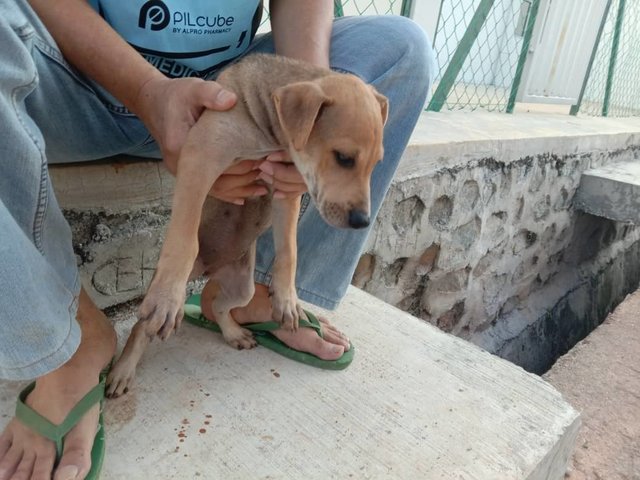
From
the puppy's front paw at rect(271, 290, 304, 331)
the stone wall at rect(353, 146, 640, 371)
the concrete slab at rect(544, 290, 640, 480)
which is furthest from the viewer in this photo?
the stone wall at rect(353, 146, 640, 371)

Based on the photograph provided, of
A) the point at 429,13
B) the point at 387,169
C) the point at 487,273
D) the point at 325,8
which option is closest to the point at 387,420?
the point at 387,169

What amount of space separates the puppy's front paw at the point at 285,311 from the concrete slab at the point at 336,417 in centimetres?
13

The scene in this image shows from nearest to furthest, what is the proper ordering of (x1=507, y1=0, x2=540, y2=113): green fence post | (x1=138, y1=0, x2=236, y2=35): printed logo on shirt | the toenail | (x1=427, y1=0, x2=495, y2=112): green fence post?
the toenail, (x1=138, y1=0, x2=236, y2=35): printed logo on shirt, (x1=427, y1=0, x2=495, y2=112): green fence post, (x1=507, y1=0, x2=540, y2=113): green fence post

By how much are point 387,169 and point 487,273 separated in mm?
2444

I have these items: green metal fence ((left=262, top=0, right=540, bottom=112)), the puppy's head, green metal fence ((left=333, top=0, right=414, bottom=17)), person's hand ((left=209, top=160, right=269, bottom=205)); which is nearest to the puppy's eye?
the puppy's head

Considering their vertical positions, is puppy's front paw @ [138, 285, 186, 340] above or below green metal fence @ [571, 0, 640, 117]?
below

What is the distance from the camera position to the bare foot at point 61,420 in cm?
112

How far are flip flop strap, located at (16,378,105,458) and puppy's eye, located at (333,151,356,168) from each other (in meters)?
0.81

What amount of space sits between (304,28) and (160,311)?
3.18 ft

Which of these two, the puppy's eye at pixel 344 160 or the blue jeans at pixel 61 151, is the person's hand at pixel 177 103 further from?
the puppy's eye at pixel 344 160

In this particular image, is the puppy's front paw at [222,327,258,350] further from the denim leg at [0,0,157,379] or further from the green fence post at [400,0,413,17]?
the green fence post at [400,0,413,17]

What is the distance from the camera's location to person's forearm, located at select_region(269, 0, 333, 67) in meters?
1.64

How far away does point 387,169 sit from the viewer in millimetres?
1680

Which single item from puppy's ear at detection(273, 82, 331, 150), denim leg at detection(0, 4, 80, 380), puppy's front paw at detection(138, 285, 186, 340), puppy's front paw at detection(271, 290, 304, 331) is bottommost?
puppy's front paw at detection(271, 290, 304, 331)
